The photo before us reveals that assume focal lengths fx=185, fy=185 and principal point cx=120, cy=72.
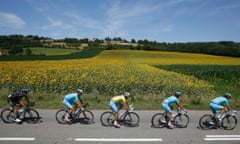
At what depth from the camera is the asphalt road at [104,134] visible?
609 cm

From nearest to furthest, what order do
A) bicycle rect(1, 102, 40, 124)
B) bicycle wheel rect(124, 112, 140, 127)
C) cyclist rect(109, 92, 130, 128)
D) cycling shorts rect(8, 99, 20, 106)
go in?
cyclist rect(109, 92, 130, 128) → bicycle wheel rect(124, 112, 140, 127) → bicycle rect(1, 102, 40, 124) → cycling shorts rect(8, 99, 20, 106)

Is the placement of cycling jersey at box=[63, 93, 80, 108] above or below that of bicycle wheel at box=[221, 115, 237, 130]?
above

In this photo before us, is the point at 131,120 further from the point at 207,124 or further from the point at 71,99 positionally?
the point at 207,124

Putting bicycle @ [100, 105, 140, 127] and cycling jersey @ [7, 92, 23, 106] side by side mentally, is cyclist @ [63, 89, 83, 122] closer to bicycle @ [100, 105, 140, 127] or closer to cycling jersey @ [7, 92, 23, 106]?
bicycle @ [100, 105, 140, 127]

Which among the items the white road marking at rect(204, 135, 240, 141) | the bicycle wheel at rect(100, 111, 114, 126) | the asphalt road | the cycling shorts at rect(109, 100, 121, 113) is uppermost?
the cycling shorts at rect(109, 100, 121, 113)

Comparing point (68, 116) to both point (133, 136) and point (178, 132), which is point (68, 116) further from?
point (178, 132)

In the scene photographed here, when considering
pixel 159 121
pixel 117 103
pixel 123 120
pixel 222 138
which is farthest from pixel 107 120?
pixel 222 138

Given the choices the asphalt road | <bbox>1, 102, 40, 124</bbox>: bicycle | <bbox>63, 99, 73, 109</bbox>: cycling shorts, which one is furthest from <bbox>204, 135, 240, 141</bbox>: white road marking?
<bbox>1, 102, 40, 124</bbox>: bicycle

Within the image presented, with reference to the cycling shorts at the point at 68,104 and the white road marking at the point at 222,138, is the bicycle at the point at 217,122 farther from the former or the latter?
the cycling shorts at the point at 68,104

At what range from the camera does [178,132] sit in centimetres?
696

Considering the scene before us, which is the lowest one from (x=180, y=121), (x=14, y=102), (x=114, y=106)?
(x=180, y=121)

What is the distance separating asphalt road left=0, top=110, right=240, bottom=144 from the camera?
6086 mm

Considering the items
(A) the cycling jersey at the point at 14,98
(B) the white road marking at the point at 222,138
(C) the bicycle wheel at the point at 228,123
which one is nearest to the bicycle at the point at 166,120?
(B) the white road marking at the point at 222,138

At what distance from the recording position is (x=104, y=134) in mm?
6656
